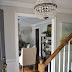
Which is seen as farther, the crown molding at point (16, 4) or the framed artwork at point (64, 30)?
the framed artwork at point (64, 30)

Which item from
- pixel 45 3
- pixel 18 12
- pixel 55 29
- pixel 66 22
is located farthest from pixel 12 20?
pixel 66 22

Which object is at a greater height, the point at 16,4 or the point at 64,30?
the point at 16,4

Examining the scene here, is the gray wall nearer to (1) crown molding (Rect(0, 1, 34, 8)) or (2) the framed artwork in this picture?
(2) the framed artwork

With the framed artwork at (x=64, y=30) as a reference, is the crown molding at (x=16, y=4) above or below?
above

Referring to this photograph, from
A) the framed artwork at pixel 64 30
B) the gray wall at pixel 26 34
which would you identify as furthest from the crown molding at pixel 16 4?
the gray wall at pixel 26 34

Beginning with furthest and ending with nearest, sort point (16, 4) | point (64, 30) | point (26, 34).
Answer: point (26, 34), point (64, 30), point (16, 4)

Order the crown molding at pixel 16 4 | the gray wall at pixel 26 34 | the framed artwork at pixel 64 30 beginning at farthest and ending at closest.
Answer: the gray wall at pixel 26 34, the framed artwork at pixel 64 30, the crown molding at pixel 16 4

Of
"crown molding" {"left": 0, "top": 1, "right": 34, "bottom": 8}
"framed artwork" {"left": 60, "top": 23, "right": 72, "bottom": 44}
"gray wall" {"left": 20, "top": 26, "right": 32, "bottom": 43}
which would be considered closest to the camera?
"crown molding" {"left": 0, "top": 1, "right": 34, "bottom": 8}

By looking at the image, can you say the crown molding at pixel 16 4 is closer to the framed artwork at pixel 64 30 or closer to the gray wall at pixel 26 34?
the framed artwork at pixel 64 30

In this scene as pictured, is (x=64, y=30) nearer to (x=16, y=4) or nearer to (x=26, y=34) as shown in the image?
(x=16, y=4)

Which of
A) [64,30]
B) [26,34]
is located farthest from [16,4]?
[26,34]

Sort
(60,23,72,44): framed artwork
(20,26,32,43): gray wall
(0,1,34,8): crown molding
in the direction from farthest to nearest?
(20,26,32,43): gray wall < (60,23,72,44): framed artwork < (0,1,34,8): crown molding

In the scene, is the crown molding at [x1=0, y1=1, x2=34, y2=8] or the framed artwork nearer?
the crown molding at [x1=0, y1=1, x2=34, y2=8]

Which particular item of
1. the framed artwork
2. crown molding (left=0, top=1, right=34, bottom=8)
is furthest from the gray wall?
crown molding (left=0, top=1, right=34, bottom=8)
